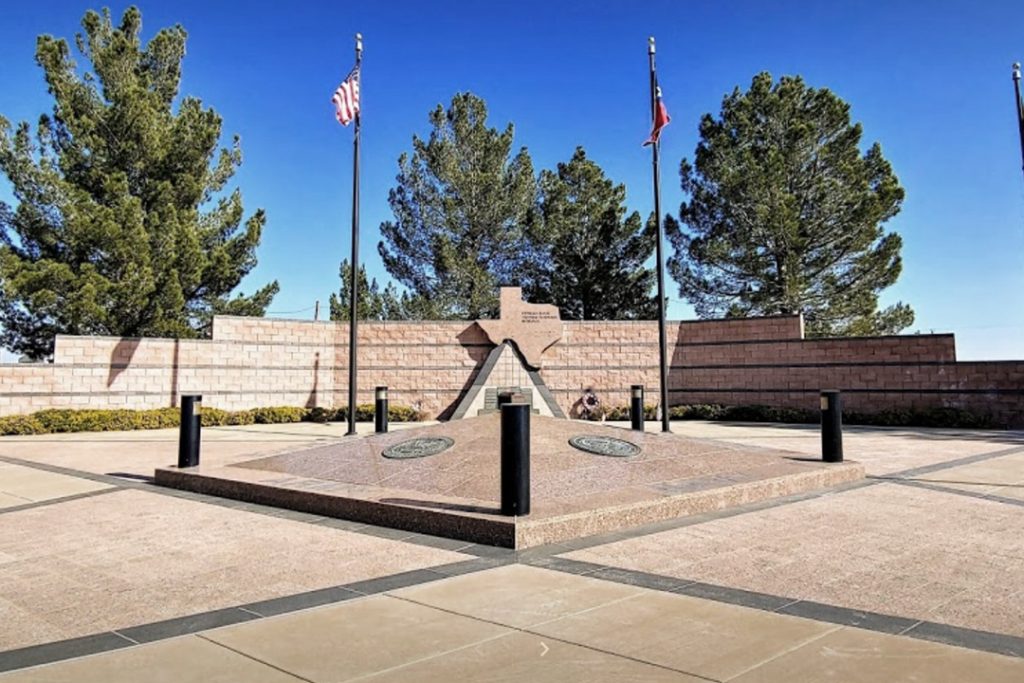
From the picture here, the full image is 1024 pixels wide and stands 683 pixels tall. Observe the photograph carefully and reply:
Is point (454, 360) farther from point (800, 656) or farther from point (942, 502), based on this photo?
point (800, 656)

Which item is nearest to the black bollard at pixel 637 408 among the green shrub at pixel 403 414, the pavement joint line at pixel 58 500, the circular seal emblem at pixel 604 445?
the circular seal emblem at pixel 604 445

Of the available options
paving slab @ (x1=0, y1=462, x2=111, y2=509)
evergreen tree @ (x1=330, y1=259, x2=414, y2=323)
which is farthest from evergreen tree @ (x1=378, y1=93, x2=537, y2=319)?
paving slab @ (x1=0, y1=462, x2=111, y2=509)

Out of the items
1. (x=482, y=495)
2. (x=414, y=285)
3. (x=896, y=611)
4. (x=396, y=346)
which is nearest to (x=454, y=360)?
(x=396, y=346)

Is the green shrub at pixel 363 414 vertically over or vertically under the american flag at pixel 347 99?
under

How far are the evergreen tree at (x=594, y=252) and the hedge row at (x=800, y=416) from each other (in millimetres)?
8981

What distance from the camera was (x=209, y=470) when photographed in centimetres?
978

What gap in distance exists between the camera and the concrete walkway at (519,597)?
3461mm

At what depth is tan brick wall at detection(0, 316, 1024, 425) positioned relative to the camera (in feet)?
66.9

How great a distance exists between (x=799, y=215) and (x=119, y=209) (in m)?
24.5

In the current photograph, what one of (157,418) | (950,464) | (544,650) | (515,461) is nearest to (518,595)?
(544,650)

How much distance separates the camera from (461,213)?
3162 cm

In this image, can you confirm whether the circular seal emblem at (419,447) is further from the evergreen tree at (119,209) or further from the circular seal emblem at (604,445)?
the evergreen tree at (119,209)

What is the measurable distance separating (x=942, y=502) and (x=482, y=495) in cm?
533

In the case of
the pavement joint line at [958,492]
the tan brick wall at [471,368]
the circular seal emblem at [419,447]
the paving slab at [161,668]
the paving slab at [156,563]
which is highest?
the tan brick wall at [471,368]
